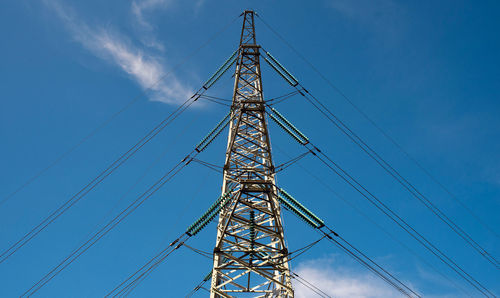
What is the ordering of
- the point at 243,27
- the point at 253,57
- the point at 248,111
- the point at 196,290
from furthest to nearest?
the point at 243,27 → the point at 253,57 → the point at 248,111 → the point at 196,290

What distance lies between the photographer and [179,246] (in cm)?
1905

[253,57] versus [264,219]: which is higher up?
[253,57]

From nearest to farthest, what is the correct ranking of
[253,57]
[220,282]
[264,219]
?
[220,282]
[264,219]
[253,57]

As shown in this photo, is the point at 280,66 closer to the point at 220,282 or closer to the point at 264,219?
the point at 264,219

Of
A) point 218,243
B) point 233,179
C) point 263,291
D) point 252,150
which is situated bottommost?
point 263,291

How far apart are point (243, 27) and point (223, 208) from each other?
688 inches

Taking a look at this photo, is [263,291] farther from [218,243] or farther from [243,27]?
[243,27]

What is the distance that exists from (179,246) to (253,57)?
15.4m

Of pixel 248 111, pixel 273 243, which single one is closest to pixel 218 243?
pixel 273 243

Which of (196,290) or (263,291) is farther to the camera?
(196,290)

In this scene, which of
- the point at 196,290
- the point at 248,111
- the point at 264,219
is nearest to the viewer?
the point at 196,290

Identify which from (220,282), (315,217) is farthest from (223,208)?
(315,217)

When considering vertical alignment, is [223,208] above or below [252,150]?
below

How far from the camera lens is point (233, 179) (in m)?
20.0
